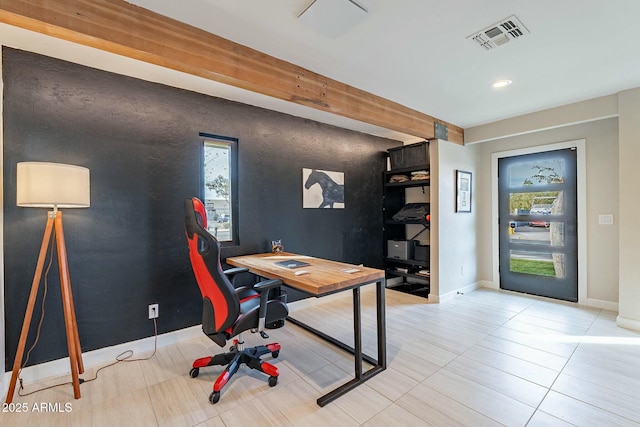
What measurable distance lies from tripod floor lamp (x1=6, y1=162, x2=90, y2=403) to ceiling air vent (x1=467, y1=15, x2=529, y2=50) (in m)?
2.95

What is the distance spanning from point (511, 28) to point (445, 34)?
1.42ft

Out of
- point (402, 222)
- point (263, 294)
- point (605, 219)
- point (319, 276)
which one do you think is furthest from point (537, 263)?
point (263, 294)

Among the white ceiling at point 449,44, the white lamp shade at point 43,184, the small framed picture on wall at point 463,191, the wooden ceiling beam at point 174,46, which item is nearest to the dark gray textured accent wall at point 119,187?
the white lamp shade at point 43,184

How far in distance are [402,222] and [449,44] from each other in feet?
8.93

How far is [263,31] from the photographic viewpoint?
74.0 inches

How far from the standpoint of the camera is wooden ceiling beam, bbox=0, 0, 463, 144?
1426mm

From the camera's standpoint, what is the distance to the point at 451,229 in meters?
4.00

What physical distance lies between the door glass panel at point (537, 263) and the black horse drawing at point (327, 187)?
111 inches

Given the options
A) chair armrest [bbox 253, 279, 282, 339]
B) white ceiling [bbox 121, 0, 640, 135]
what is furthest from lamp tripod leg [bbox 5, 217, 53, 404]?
white ceiling [bbox 121, 0, 640, 135]

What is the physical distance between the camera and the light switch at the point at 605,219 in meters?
3.39

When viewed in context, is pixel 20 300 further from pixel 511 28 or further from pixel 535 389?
pixel 511 28

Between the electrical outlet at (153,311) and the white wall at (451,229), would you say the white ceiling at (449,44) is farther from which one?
the electrical outlet at (153,311)

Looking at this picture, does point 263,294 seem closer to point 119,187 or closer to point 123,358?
point 123,358

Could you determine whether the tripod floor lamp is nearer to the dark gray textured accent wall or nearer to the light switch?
the dark gray textured accent wall
